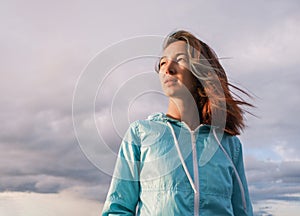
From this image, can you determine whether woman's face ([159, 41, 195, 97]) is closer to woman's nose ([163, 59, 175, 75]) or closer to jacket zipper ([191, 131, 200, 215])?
woman's nose ([163, 59, 175, 75])

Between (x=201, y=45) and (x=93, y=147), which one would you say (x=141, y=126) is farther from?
(x=201, y=45)

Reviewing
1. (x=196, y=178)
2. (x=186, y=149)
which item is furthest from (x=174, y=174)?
(x=186, y=149)

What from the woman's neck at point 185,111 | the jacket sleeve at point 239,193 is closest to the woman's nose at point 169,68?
the woman's neck at point 185,111

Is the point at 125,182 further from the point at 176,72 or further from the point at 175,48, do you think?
the point at 175,48

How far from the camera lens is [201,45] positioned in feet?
15.2

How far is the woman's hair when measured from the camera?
179 inches

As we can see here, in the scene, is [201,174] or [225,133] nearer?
[201,174]

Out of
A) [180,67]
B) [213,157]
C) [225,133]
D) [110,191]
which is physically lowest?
[110,191]

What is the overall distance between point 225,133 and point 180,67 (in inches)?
27.9

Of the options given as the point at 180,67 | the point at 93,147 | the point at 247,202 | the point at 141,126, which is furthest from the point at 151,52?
the point at 247,202

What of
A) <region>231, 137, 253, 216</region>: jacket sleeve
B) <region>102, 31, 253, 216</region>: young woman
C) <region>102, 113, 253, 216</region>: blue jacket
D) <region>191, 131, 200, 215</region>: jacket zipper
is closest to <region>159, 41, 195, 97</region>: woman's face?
<region>102, 31, 253, 216</region>: young woman

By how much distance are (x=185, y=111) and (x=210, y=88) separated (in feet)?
1.00

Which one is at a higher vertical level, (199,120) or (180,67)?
(180,67)

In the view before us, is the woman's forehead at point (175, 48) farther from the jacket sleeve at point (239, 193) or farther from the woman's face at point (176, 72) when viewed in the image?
the jacket sleeve at point (239, 193)
